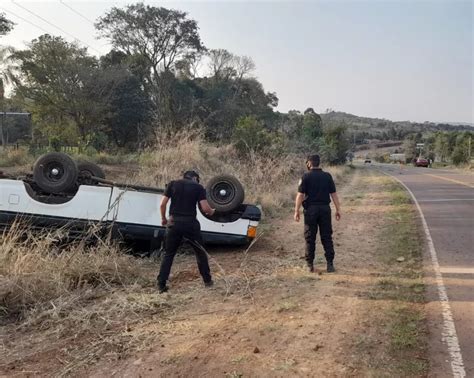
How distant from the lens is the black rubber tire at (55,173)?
778 centimetres

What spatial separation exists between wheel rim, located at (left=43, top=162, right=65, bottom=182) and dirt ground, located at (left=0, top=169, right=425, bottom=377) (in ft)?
6.96

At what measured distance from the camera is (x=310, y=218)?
23.9 ft

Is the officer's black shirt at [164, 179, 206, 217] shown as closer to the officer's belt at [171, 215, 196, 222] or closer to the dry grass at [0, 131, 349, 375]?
the officer's belt at [171, 215, 196, 222]

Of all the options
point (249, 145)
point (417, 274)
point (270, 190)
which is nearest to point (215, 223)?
point (417, 274)

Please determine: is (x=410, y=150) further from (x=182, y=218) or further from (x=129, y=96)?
(x=182, y=218)

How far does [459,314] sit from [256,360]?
8.45 ft

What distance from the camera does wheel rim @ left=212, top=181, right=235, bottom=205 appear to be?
8.52 metres

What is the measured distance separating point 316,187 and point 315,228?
62 centimetres

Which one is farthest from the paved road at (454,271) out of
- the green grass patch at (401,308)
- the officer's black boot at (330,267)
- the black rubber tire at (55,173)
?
the black rubber tire at (55,173)

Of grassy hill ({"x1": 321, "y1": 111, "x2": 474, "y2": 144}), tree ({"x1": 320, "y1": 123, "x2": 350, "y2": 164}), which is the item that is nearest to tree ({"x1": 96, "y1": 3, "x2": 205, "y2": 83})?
tree ({"x1": 320, "y1": 123, "x2": 350, "y2": 164})

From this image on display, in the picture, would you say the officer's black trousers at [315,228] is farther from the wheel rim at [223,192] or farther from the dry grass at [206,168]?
the dry grass at [206,168]

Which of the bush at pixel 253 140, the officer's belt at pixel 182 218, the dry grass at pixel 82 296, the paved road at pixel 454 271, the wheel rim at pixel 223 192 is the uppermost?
the bush at pixel 253 140

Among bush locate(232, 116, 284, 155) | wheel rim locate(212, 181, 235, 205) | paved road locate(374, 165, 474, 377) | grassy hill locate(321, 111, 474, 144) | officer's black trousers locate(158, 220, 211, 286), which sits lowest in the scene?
paved road locate(374, 165, 474, 377)

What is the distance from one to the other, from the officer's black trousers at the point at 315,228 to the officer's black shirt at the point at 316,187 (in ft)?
0.30
